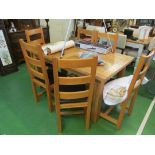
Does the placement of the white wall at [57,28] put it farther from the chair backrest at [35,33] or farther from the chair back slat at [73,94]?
the chair back slat at [73,94]

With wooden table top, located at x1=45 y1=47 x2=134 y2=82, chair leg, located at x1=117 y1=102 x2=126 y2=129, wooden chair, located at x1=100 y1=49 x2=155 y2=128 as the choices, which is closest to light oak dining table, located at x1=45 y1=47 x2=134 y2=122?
wooden table top, located at x1=45 y1=47 x2=134 y2=82

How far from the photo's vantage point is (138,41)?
9.39ft

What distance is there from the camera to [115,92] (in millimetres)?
1602

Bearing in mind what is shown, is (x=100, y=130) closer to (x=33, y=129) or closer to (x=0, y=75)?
(x=33, y=129)

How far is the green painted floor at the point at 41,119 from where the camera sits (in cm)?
177

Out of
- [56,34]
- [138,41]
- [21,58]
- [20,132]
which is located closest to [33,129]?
[20,132]

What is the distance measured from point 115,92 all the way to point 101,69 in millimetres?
311

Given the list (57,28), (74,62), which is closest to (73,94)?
(74,62)

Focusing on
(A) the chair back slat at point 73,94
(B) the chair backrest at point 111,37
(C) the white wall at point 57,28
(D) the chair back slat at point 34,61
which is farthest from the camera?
(C) the white wall at point 57,28

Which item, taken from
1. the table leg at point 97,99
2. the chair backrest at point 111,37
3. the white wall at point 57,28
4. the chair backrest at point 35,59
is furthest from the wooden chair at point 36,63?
the white wall at point 57,28

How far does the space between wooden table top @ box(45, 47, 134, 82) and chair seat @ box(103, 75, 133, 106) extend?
0.71 feet

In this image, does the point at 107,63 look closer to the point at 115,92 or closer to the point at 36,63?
the point at 115,92

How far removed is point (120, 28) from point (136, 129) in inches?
96.3
